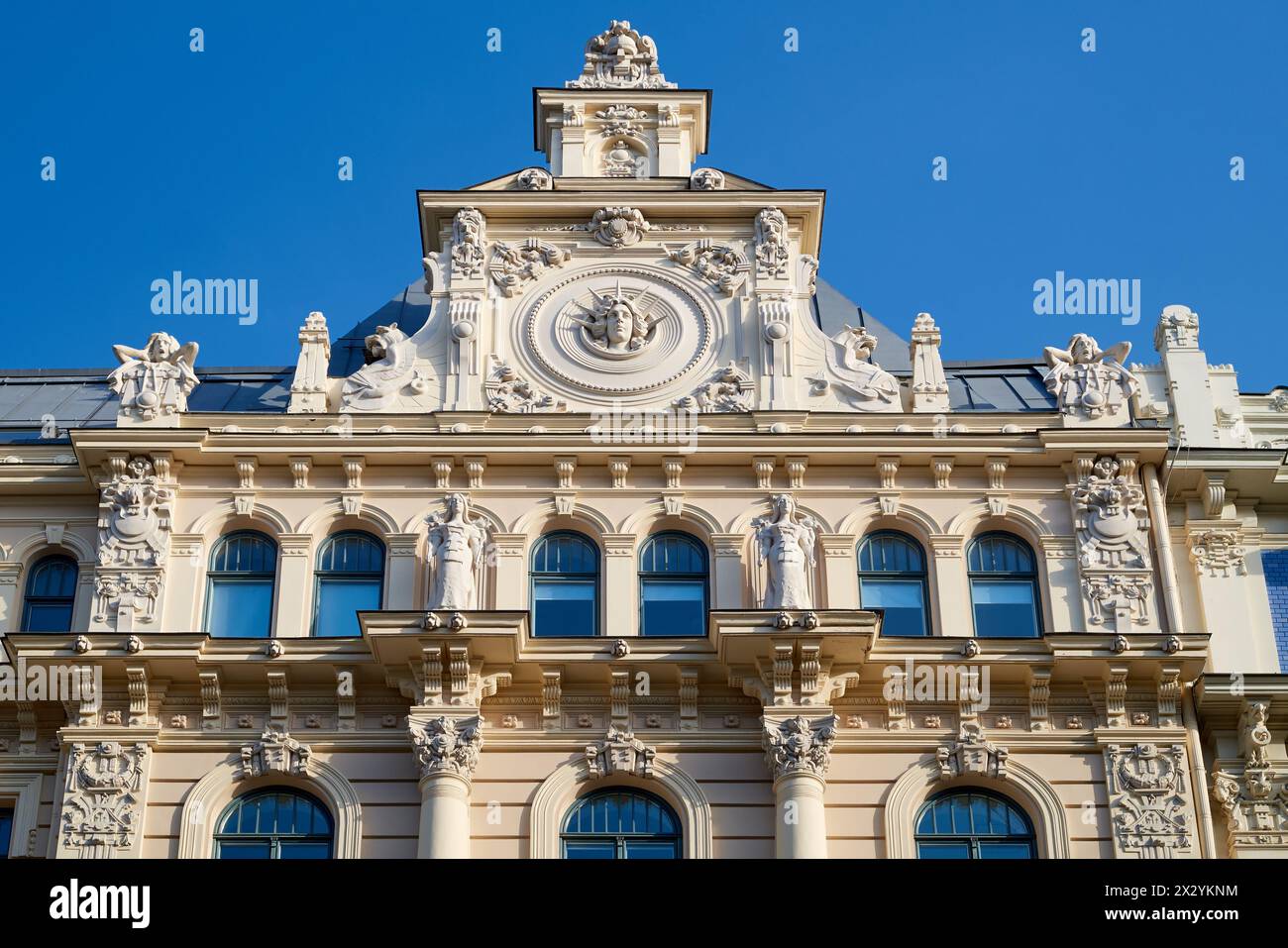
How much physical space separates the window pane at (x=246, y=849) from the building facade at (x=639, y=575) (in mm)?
48

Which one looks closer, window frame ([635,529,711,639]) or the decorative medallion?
window frame ([635,529,711,639])

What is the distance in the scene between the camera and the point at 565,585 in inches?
1345

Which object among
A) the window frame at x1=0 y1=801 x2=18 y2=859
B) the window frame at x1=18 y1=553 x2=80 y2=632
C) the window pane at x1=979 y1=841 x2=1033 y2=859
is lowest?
the window pane at x1=979 y1=841 x2=1033 y2=859

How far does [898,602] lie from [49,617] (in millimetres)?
12652

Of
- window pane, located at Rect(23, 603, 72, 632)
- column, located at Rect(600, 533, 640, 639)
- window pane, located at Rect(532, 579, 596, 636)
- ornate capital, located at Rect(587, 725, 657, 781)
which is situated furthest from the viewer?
window pane, located at Rect(23, 603, 72, 632)

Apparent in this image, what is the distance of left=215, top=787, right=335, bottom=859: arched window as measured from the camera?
104 feet

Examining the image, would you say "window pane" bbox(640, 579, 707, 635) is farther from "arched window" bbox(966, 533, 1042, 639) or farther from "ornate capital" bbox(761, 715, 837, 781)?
"arched window" bbox(966, 533, 1042, 639)

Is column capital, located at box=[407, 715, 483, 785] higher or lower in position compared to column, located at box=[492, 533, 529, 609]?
lower

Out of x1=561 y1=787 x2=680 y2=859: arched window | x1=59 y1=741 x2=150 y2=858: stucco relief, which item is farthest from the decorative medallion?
x1=59 y1=741 x2=150 y2=858: stucco relief

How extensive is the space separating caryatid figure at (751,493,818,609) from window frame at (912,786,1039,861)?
326cm

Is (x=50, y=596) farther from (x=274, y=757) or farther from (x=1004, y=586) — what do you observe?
(x=1004, y=586)
